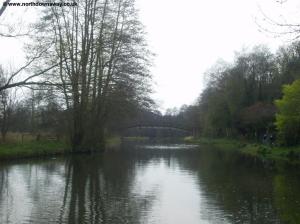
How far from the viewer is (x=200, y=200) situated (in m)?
16.0

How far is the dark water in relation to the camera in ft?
42.2

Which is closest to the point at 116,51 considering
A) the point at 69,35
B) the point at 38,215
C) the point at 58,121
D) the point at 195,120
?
the point at 69,35

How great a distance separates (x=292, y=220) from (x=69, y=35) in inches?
1278

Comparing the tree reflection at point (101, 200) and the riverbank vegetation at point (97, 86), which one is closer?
the tree reflection at point (101, 200)

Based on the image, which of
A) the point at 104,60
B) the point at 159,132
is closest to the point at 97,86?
the point at 104,60

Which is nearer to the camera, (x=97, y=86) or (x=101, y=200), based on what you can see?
(x=101, y=200)

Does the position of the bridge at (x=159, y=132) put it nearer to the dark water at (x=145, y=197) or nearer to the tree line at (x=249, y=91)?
the tree line at (x=249, y=91)

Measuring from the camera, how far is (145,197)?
1650 cm

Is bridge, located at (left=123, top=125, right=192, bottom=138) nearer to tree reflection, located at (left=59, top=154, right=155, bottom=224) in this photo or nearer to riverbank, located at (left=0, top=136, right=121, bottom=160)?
riverbank, located at (left=0, top=136, right=121, bottom=160)

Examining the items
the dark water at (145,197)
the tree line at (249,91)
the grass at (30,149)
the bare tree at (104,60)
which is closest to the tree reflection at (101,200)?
the dark water at (145,197)

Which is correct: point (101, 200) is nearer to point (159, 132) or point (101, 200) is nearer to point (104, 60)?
point (104, 60)

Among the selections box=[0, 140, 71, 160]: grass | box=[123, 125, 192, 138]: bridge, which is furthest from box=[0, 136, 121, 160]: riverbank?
box=[123, 125, 192, 138]: bridge

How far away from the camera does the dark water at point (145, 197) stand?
12875 millimetres

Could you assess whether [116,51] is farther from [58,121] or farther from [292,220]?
[292,220]
